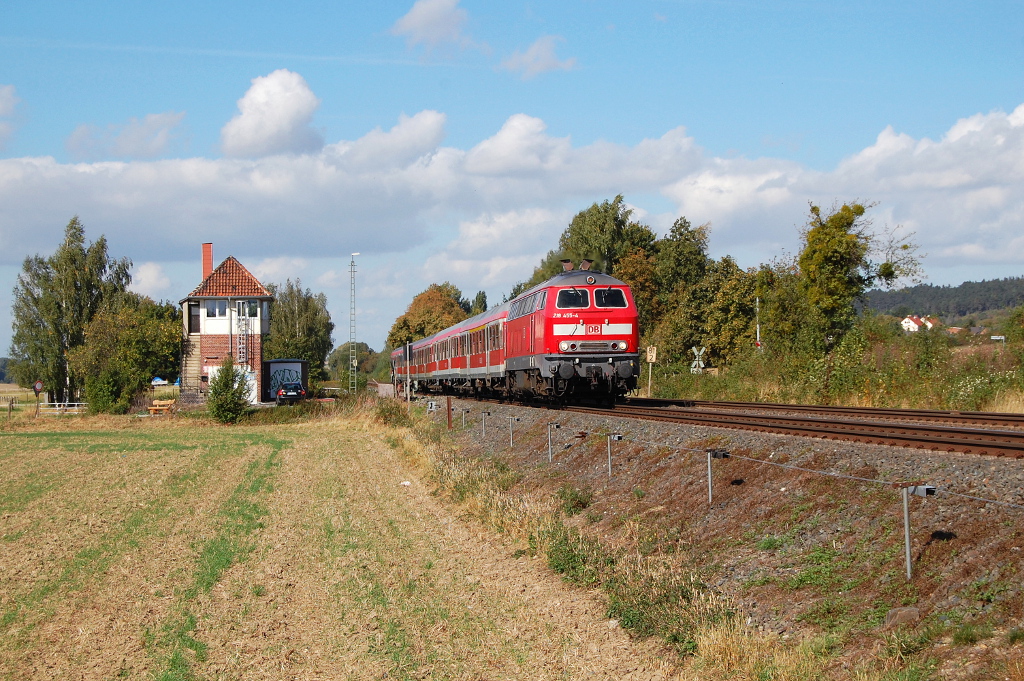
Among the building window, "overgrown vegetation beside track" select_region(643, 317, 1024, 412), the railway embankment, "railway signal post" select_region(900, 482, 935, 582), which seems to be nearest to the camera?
the railway embankment

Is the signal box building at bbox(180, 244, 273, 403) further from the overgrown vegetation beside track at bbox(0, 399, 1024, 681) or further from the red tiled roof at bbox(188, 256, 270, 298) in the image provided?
the overgrown vegetation beside track at bbox(0, 399, 1024, 681)

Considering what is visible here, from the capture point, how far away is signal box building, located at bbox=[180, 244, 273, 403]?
62.7 metres

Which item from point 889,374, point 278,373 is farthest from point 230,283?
point 889,374

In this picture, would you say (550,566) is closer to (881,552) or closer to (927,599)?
(881,552)

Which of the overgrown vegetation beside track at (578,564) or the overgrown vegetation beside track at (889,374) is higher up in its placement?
the overgrown vegetation beside track at (889,374)

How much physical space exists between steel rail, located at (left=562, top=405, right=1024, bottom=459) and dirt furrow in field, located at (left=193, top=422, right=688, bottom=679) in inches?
182

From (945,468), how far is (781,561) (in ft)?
7.75

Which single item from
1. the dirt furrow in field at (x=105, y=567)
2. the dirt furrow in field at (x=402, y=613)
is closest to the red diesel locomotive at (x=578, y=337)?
the dirt furrow in field at (x=105, y=567)

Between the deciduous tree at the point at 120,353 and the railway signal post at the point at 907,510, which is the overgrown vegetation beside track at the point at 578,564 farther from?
the deciduous tree at the point at 120,353

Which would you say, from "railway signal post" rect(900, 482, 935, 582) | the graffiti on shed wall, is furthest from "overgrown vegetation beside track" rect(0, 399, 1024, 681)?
the graffiti on shed wall

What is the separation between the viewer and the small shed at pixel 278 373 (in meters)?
67.1

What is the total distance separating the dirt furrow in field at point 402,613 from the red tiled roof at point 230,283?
164 feet

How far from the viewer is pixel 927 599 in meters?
6.99

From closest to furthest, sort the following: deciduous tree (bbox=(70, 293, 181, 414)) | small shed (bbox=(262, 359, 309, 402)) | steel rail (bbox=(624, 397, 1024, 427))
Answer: steel rail (bbox=(624, 397, 1024, 427)) → deciduous tree (bbox=(70, 293, 181, 414)) → small shed (bbox=(262, 359, 309, 402))
